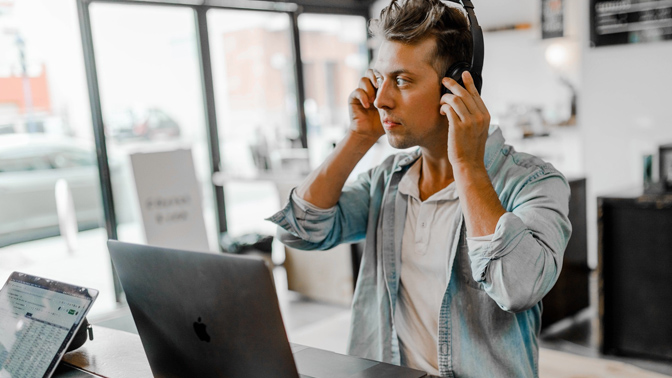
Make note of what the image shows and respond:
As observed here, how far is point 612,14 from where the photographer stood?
444cm

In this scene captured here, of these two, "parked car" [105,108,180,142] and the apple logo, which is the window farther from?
the apple logo

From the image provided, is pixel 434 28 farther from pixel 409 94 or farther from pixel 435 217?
pixel 435 217

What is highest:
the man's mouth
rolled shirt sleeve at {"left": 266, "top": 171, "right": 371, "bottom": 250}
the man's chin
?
the man's mouth

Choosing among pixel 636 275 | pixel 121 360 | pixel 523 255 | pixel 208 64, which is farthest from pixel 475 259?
pixel 208 64

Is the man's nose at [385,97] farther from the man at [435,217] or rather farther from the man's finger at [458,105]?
the man's finger at [458,105]

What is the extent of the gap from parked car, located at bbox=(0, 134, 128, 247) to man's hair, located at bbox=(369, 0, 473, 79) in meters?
3.52

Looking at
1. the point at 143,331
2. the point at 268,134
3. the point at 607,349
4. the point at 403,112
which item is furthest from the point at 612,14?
the point at 143,331

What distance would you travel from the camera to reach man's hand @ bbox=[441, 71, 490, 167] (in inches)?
43.1

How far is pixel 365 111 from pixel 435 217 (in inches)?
11.8

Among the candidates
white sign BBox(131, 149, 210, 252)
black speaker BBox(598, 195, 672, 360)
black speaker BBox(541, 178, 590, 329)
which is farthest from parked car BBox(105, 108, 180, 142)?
black speaker BBox(598, 195, 672, 360)

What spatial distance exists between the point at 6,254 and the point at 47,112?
99cm

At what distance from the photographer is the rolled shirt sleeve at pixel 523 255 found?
101 cm

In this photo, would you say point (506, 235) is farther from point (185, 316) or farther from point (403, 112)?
point (185, 316)

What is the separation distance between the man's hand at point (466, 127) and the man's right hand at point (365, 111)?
0.96 feet
